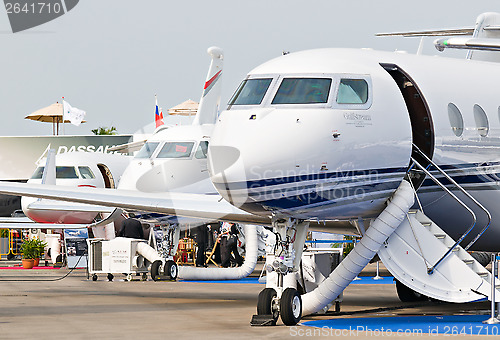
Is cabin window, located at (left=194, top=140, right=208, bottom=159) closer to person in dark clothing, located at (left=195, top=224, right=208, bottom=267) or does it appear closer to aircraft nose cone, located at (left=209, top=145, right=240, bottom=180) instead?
person in dark clothing, located at (left=195, top=224, right=208, bottom=267)

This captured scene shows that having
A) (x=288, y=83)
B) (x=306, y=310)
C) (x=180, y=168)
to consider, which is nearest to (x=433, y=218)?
(x=306, y=310)

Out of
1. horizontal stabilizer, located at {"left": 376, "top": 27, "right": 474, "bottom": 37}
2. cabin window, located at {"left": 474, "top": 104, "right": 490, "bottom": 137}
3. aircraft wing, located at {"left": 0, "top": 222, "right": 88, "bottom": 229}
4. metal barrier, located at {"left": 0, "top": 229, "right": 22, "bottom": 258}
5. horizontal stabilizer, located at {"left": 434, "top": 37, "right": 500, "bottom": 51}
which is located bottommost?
metal barrier, located at {"left": 0, "top": 229, "right": 22, "bottom": 258}

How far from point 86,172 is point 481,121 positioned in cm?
2135

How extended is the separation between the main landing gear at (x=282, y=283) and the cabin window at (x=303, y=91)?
1888mm

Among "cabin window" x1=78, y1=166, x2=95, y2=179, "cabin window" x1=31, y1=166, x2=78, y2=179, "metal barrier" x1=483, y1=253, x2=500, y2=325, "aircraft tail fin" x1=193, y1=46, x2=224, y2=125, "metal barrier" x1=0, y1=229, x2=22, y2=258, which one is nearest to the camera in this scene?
"metal barrier" x1=483, y1=253, x2=500, y2=325

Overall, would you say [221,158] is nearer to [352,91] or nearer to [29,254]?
[352,91]

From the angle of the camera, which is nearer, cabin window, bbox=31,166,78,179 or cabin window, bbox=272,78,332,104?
cabin window, bbox=272,78,332,104

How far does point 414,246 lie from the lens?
43.1 ft

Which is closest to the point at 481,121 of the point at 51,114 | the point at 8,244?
the point at 8,244

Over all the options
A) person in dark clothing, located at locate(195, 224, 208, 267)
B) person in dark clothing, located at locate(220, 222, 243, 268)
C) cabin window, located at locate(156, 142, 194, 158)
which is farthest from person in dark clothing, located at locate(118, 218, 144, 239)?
cabin window, located at locate(156, 142, 194, 158)

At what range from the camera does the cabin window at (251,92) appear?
12.9m

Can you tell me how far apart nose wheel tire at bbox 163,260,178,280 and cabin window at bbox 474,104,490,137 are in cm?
1085

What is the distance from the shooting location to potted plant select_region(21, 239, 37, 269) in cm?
3266

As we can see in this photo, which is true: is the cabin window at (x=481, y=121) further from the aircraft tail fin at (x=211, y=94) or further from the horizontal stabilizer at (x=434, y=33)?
the aircraft tail fin at (x=211, y=94)
